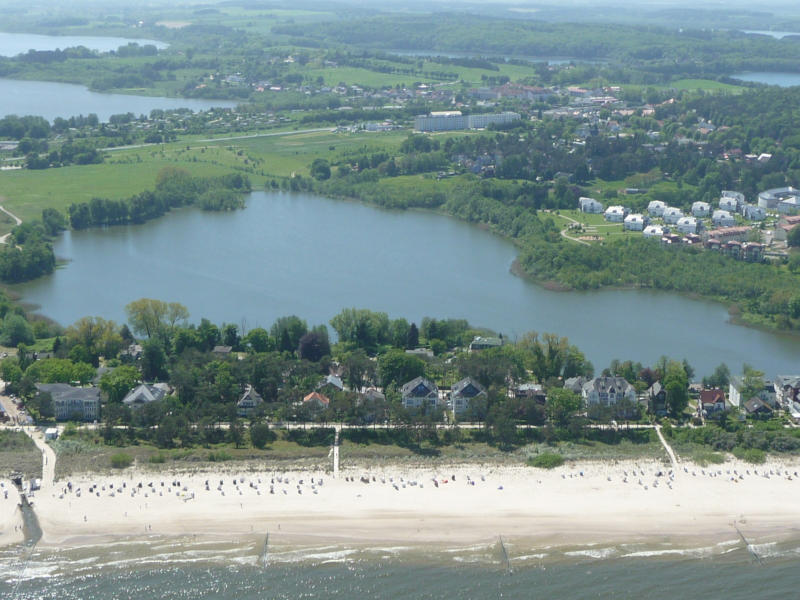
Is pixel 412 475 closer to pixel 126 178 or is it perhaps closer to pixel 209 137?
pixel 126 178

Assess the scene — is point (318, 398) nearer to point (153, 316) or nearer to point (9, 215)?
point (153, 316)

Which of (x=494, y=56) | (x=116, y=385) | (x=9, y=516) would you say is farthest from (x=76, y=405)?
(x=494, y=56)

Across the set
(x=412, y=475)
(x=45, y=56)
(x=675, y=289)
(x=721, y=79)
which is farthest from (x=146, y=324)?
(x=45, y=56)

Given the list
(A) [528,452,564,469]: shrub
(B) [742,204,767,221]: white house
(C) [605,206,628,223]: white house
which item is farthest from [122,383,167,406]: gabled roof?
(B) [742,204,767,221]: white house

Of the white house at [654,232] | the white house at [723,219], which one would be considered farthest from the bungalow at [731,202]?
the white house at [654,232]

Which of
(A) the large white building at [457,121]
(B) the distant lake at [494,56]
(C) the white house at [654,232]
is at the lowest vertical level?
(B) the distant lake at [494,56]

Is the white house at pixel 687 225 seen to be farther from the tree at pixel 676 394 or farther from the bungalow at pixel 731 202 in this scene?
the tree at pixel 676 394
